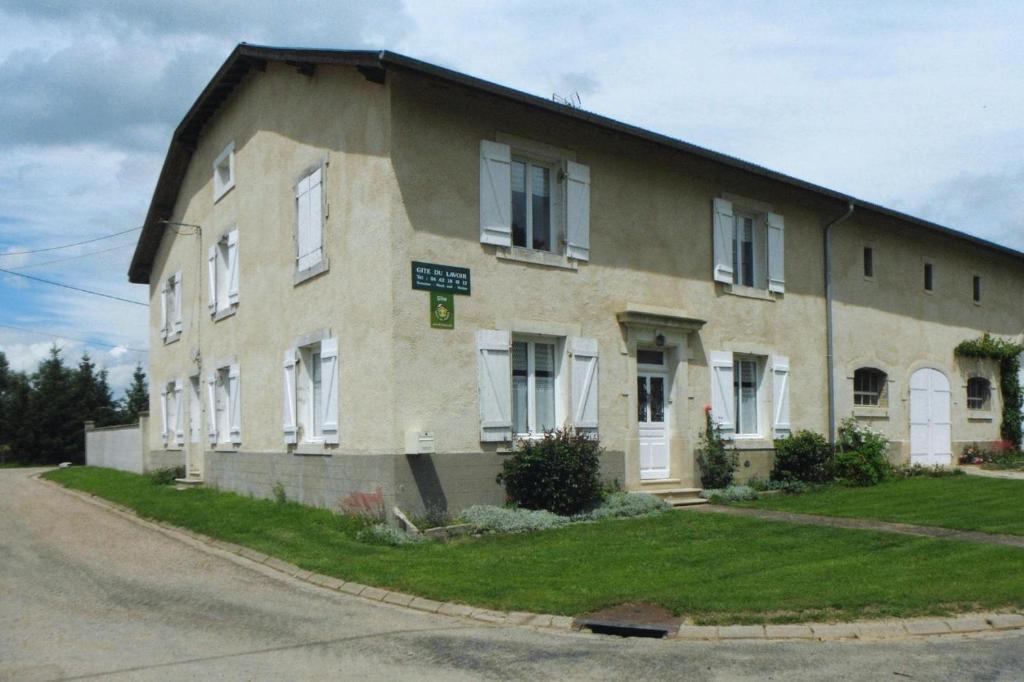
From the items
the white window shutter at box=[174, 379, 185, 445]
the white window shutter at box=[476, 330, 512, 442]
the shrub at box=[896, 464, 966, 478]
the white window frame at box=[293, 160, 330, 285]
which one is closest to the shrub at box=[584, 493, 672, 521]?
the white window shutter at box=[476, 330, 512, 442]

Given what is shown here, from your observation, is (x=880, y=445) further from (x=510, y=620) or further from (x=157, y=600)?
(x=157, y=600)

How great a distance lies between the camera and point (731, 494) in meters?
14.8

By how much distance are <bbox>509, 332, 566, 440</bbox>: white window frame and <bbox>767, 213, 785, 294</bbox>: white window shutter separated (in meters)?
5.40

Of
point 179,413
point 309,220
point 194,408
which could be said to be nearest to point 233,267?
point 309,220

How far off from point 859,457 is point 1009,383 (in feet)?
26.9

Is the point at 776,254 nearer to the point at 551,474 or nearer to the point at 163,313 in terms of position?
the point at 551,474

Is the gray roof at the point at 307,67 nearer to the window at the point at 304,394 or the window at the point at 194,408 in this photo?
the window at the point at 304,394

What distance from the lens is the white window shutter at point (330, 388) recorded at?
13.2 m

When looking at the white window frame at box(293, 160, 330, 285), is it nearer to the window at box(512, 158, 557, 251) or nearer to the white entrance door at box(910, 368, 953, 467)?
the window at box(512, 158, 557, 251)

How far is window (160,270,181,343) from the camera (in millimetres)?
22141

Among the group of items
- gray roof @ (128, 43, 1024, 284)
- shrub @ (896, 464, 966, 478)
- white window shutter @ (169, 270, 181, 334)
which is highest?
gray roof @ (128, 43, 1024, 284)

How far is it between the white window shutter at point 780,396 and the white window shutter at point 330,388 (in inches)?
317

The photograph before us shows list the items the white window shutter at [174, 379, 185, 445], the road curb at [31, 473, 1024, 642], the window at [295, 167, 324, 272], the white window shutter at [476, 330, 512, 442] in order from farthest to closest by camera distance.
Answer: the white window shutter at [174, 379, 185, 445], the window at [295, 167, 324, 272], the white window shutter at [476, 330, 512, 442], the road curb at [31, 473, 1024, 642]

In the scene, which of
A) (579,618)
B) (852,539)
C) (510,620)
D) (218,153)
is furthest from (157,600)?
(218,153)
